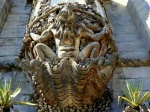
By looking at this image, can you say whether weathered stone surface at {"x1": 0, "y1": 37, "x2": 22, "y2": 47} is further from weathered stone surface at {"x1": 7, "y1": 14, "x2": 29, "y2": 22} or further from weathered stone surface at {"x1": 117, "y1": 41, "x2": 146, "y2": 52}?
weathered stone surface at {"x1": 117, "y1": 41, "x2": 146, "y2": 52}

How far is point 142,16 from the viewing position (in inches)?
364

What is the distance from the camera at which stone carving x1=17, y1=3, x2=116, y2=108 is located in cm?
609

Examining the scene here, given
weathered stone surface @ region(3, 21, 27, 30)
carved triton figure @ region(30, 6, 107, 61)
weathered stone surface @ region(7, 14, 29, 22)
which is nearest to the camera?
carved triton figure @ region(30, 6, 107, 61)

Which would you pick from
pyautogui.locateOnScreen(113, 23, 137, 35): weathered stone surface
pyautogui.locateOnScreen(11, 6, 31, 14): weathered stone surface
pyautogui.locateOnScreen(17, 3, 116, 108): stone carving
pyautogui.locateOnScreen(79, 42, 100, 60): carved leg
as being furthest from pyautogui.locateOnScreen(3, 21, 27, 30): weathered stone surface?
pyautogui.locateOnScreen(79, 42, 100, 60): carved leg

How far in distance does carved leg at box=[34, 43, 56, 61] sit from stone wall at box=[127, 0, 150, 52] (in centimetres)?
270

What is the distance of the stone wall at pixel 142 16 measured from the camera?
8648 millimetres

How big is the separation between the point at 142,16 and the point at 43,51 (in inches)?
139

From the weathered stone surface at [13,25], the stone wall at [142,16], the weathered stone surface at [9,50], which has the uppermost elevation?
the stone wall at [142,16]

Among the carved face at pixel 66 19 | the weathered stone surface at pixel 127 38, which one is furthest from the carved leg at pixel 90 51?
the weathered stone surface at pixel 127 38

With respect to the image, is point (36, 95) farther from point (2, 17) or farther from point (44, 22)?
point (2, 17)

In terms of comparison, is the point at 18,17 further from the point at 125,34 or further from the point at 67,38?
the point at 67,38

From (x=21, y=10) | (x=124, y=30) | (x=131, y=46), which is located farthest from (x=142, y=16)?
(x=21, y=10)

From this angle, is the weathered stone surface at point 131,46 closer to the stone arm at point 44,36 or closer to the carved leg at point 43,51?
the stone arm at point 44,36

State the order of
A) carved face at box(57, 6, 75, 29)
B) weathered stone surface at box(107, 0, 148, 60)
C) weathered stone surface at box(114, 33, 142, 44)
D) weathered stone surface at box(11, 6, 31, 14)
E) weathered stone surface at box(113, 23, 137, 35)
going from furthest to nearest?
weathered stone surface at box(11, 6, 31, 14) < weathered stone surface at box(113, 23, 137, 35) < weathered stone surface at box(114, 33, 142, 44) < weathered stone surface at box(107, 0, 148, 60) < carved face at box(57, 6, 75, 29)
